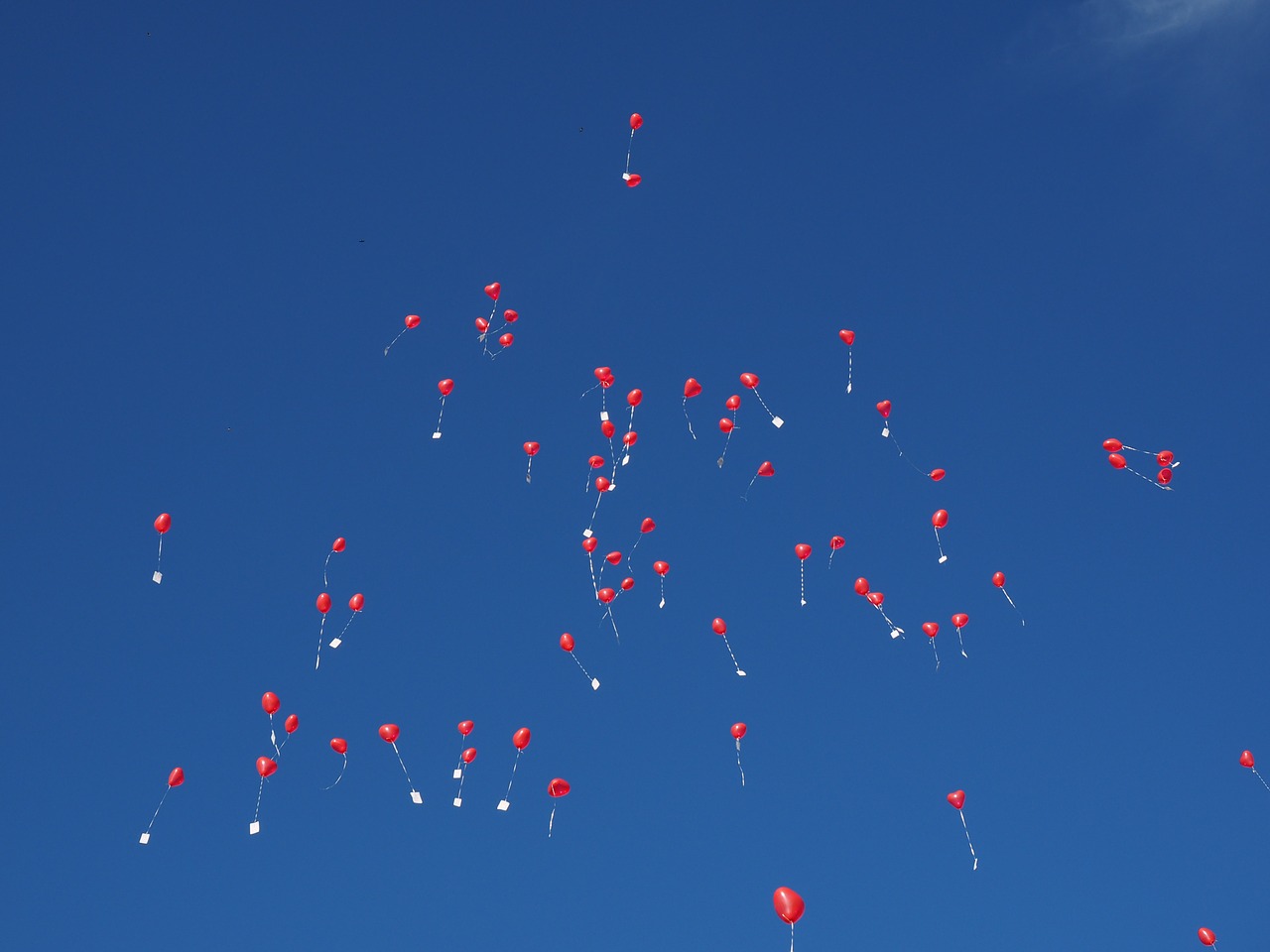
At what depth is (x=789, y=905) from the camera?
5.69m

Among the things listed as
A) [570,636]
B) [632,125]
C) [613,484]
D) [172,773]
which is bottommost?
[172,773]

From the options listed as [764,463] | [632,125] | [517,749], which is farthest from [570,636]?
[632,125]

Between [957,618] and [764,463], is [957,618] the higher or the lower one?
the lower one

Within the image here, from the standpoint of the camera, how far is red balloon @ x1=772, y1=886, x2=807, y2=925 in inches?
222

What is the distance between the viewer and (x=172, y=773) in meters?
7.56

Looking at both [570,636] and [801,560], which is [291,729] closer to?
[570,636]

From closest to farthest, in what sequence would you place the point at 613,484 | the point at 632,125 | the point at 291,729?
the point at 291,729 < the point at 613,484 < the point at 632,125

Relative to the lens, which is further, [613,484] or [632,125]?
[632,125]

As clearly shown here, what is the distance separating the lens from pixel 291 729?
7438 millimetres

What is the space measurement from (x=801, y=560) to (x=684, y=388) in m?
1.66

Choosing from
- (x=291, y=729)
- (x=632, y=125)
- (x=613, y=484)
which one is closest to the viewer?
(x=291, y=729)

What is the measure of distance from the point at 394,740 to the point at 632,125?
16.7ft

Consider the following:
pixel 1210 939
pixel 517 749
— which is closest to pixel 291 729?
pixel 517 749

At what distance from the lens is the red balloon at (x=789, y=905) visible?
5648 millimetres
